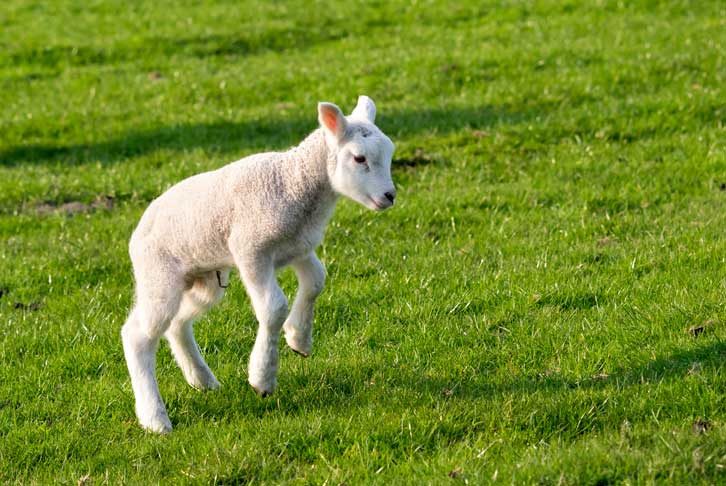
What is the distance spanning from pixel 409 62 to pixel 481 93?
1.97 metres

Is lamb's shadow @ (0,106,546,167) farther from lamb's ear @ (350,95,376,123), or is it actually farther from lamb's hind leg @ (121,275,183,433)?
lamb's hind leg @ (121,275,183,433)

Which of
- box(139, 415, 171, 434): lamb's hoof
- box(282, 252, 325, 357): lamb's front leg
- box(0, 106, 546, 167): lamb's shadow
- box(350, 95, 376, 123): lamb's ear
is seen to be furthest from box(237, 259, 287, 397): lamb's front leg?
box(0, 106, 546, 167): lamb's shadow

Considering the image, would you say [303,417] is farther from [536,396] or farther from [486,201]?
[486,201]

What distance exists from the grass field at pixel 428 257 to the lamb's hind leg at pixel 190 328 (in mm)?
126

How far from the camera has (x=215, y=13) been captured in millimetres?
22094

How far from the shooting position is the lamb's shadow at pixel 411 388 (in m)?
6.68

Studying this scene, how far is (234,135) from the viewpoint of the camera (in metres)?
14.6

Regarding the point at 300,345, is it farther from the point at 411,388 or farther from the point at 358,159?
the point at 358,159

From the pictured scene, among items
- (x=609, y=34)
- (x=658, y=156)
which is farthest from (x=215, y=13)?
(x=658, y=156)

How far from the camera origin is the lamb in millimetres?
6438

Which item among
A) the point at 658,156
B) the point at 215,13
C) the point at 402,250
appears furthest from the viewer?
the point at 215,13

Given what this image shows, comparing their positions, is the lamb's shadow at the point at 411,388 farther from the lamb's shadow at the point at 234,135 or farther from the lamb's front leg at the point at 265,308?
the lamb's shadow at the point at 234,135

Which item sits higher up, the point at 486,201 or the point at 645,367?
the point at 645,367

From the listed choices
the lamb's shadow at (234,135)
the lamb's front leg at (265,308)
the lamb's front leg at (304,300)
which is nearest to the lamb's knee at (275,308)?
the lamb's front leg at (265,308)
